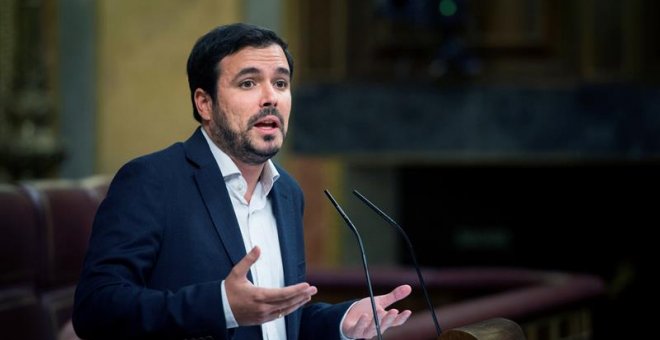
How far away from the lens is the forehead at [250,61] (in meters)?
1.50

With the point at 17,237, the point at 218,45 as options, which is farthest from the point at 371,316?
the point at 17,237

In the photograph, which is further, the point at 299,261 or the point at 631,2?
the point at 631,2

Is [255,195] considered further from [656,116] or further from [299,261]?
[656,116]

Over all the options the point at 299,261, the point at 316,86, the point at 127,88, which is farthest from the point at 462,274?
the point at 299,261

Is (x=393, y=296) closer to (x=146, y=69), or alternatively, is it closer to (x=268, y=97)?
(x=268, y=97)

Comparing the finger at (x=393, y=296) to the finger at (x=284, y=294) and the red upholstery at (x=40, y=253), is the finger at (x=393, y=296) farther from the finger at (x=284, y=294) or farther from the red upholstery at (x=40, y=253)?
the red upholstery at (x=40, y=253)

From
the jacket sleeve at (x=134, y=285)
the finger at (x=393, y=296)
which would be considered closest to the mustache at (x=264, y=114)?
the jacket sleeve at (x=134, y=285)

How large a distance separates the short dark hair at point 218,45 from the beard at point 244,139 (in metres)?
0.03

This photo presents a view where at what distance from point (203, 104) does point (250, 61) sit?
0.32 feet

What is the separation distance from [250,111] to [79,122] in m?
3.85

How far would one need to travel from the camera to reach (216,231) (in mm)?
1510

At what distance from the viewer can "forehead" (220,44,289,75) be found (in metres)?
1.50

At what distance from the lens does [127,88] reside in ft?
17.1

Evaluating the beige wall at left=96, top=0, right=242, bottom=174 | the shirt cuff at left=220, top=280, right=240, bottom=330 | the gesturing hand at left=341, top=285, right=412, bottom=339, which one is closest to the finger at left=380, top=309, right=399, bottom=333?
the gesturing hand at left=341, top=285, right=412, bottom=339
